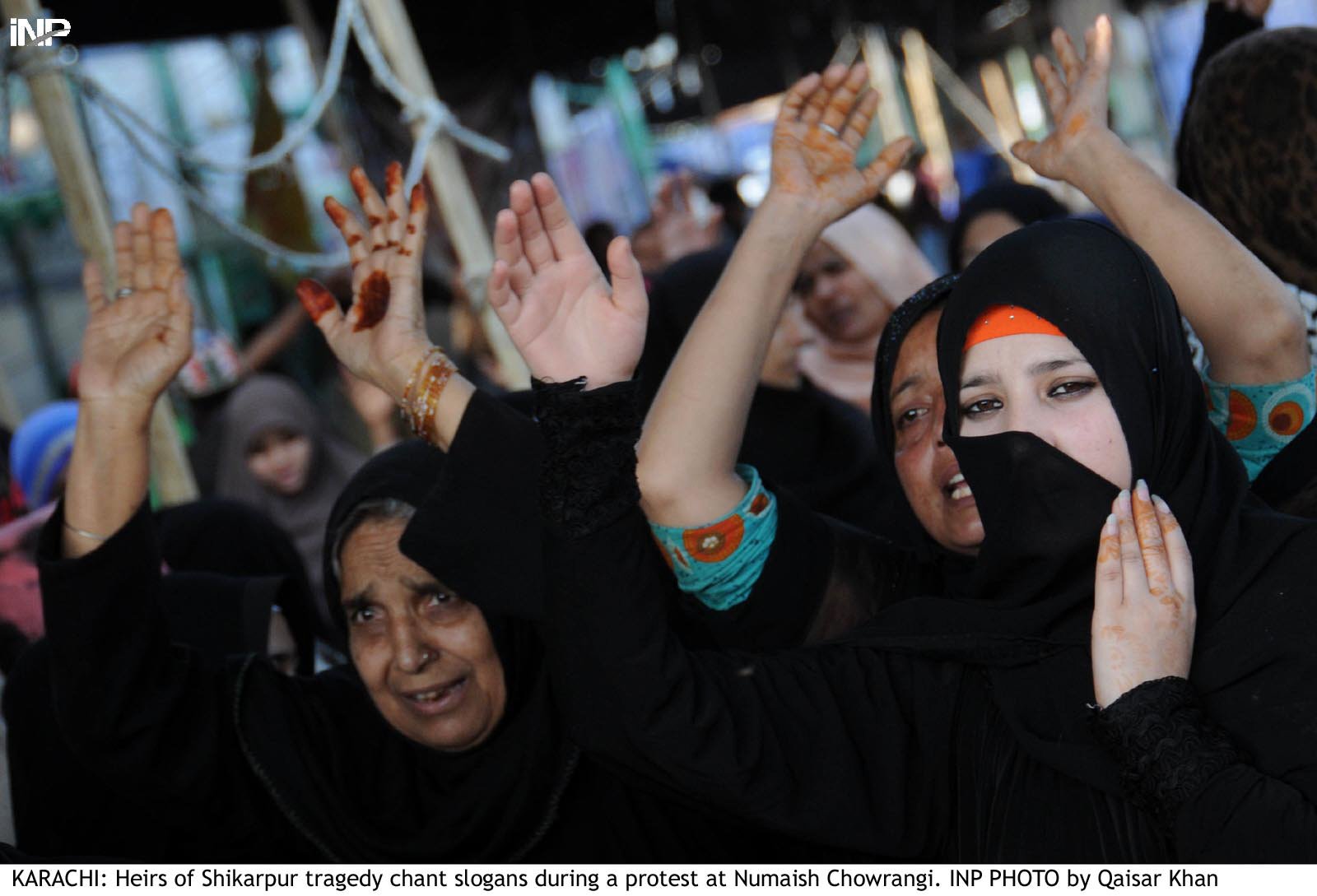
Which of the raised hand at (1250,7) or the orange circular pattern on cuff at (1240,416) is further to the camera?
the raised hand at (1250,7)

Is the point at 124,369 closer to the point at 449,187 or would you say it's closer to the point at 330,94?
the point at 449,187

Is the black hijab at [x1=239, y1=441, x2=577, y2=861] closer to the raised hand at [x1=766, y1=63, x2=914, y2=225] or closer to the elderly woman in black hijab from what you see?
the elderly woman in black hijab

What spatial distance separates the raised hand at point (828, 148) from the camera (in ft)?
5.95

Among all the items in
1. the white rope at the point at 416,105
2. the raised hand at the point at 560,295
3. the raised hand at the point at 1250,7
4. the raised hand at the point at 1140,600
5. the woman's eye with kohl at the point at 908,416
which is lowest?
the raised hand at the point at 1140,600

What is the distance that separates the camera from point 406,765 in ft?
6.69

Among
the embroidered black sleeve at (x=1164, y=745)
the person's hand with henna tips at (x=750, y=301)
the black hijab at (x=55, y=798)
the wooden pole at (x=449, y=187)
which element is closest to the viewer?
the embroidered black sleeve at (x=1164, y=745)

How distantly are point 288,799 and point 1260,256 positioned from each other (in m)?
1.57

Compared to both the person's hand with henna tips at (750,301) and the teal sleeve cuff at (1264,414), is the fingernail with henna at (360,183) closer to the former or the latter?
the person's hand with henna tips at (750,301)

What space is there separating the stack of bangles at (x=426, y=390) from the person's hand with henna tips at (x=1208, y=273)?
0.87m

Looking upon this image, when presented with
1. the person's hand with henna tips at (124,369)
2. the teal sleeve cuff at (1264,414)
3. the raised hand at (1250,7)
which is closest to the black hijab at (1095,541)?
the teal sleeve cuff at (1264,414)

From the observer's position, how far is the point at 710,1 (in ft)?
32.0

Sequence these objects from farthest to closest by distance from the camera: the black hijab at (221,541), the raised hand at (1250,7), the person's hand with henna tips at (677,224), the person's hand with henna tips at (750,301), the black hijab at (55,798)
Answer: the person's hand with henna tips at (677,224) → the black hijab at (221,541) → the raised hand at (1250,7) → the black hijab at (55,798) → the person's hand with henna tips at (750,301)

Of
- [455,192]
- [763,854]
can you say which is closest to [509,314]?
[763,854]

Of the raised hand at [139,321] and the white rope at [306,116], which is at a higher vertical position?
the white rope at [306,116]
